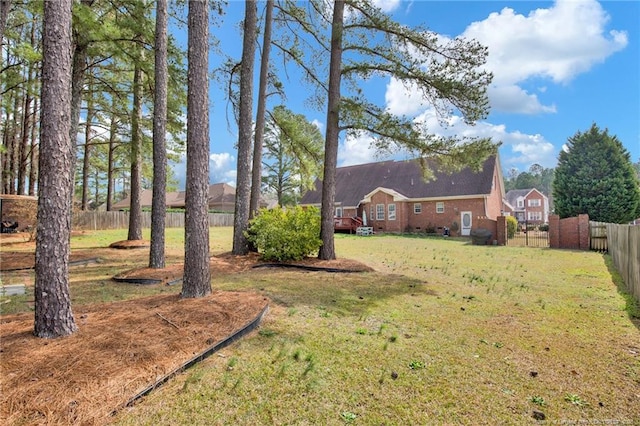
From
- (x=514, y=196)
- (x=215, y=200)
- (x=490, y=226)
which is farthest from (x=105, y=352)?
(x=514, y=196)

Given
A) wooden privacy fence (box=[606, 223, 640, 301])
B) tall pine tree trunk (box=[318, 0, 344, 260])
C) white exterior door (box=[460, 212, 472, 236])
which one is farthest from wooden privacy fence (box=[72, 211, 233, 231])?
wooden privacy fence (box=[606, 223, 640, 301])

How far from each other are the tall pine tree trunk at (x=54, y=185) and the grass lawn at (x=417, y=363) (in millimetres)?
1663

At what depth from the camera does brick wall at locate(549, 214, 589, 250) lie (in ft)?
49.5

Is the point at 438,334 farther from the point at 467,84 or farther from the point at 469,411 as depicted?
the point at 467,84

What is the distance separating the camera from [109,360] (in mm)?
3004

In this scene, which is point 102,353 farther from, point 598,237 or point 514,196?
point 514,196

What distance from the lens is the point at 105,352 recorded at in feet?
10.3

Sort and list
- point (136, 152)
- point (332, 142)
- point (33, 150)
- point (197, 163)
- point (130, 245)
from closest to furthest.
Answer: point (197, 163), point (332, 142), point (136, 152), point (130, 245), point (33, 150)

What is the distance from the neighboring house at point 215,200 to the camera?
45125mm

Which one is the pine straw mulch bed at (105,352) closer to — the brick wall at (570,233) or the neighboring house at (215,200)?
the brick wall at (570,233)

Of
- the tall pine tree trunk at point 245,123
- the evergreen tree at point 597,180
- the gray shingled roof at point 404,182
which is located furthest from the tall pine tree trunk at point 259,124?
the evergreen tree at point 597,180

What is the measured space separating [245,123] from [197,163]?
5527 millimetres

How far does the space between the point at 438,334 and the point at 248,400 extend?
2558mm

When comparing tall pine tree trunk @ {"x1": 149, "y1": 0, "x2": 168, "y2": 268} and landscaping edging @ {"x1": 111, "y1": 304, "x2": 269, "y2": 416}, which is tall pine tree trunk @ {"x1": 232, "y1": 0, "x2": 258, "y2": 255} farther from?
landscaping edging @ {"x1": 111, "y1": 304, "x2": 269, "y2": 416}
